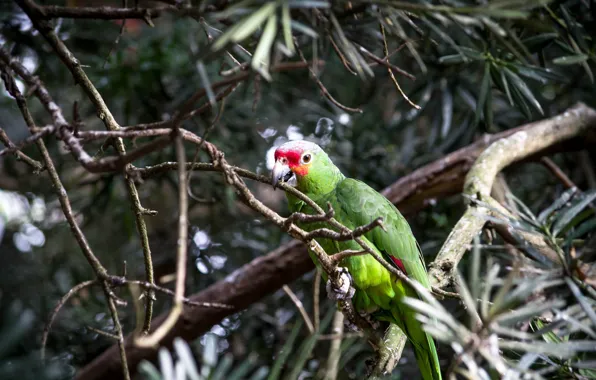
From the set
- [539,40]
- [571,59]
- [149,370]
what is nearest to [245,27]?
[149,370]

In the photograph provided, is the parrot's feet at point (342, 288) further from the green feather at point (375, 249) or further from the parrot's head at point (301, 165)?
the parrot's head at point (301, 165)

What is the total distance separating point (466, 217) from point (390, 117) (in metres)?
1.84

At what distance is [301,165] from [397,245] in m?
0.46

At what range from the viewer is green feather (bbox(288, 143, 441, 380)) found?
190cm

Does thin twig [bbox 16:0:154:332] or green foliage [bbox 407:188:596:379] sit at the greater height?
thin twig [bbox 16:0:154:332]

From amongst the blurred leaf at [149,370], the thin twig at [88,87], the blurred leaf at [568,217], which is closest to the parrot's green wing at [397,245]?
the blurred leaf at [568,217]

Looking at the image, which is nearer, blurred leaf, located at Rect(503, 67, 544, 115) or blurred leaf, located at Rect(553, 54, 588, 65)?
blurred leaf, located at Rect(553, 54, 588, 65)

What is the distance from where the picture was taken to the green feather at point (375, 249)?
1.90 meters

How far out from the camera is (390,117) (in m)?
3.70

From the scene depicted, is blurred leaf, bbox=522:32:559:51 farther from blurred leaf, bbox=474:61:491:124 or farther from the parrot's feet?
the parrot's feet

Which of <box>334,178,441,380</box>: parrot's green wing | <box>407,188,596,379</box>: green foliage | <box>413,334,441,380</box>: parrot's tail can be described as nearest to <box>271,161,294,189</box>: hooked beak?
<box>334,178,441,380</box>: parrot's green wing

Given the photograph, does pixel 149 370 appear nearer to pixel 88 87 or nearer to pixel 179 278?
pixel 179 278

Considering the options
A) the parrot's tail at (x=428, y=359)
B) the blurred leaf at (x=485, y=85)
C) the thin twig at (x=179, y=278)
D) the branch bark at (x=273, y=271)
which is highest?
the blurred leaf at (x=485, y=85)

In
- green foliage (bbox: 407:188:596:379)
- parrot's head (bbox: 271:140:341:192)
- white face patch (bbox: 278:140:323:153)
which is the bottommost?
green foliage (bbox: 407:188:596:379)
